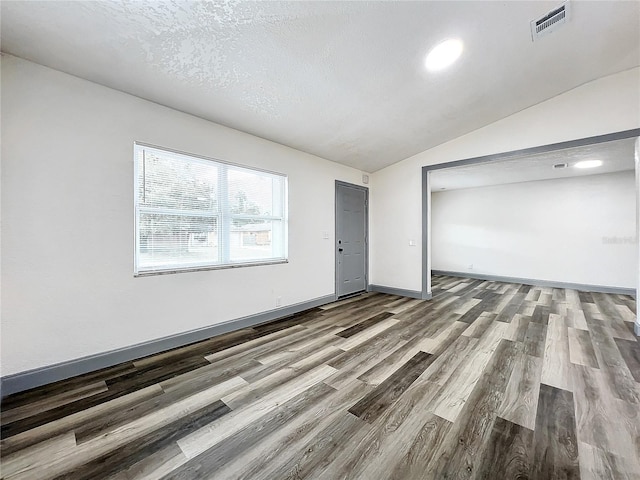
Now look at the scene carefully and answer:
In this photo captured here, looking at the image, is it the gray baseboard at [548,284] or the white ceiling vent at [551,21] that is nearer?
the white ceiling vent at [551,21]

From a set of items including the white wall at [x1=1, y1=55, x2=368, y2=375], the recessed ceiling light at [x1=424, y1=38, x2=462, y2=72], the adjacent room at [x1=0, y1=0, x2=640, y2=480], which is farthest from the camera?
the recessed ceiling light at [x1=424, y1=38, x2=462, y2=72]

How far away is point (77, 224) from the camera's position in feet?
7.63

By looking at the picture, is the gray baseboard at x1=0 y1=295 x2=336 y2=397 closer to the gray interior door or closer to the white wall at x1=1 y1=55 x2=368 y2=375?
the white wall at x1=1 y1=55 x2=368 y2=375

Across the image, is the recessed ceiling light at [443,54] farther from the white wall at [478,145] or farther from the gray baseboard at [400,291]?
the gray baseboard at [400,291]

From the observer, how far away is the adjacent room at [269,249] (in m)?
1.61

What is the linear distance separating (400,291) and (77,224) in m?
5.06

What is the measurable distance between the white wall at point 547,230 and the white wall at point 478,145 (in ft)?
10.5

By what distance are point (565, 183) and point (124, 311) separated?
8.71 metres

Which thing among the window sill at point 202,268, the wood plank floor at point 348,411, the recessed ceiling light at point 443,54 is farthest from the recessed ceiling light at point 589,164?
the window sill at point 202,268

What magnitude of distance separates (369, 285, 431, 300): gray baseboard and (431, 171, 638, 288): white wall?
3.36 meters

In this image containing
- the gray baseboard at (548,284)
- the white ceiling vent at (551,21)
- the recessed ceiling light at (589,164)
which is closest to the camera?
the white ceiling vent at (551,21)

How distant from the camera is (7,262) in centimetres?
204

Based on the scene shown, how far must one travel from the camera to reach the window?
108 inches

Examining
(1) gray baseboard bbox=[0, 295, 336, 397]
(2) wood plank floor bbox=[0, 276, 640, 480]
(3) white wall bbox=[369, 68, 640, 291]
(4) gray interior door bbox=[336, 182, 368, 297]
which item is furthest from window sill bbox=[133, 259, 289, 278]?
(3) white wall bbox=[369, 68, 640, 291]
